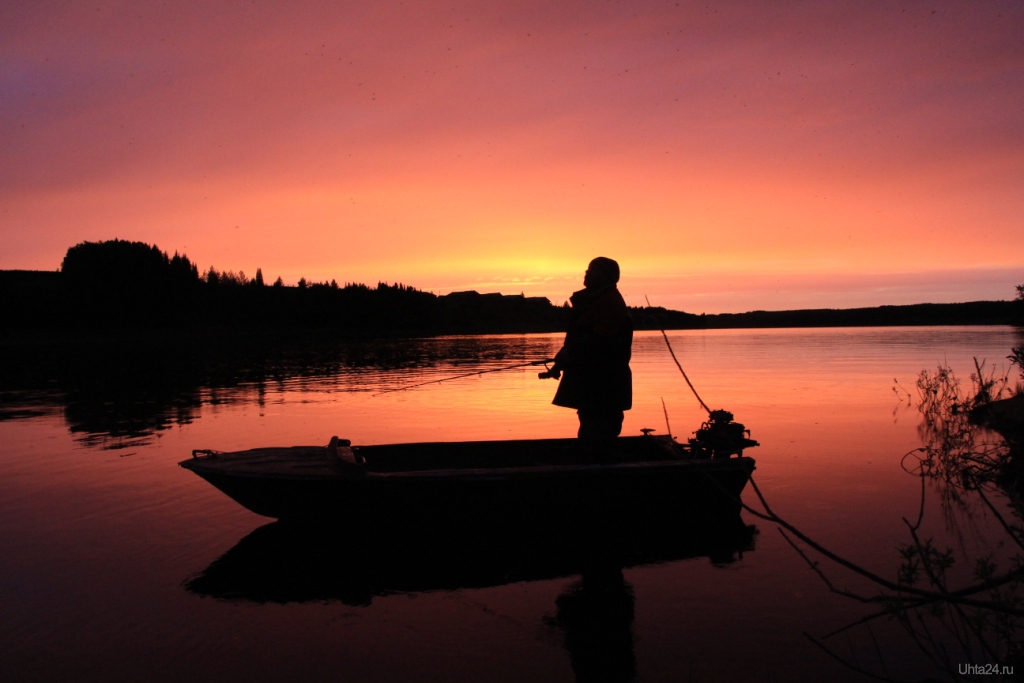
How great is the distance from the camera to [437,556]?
7832mm

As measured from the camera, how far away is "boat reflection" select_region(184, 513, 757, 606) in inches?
271

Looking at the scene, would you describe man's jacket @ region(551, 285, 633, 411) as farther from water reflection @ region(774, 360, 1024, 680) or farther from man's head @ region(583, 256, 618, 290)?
water reflection @ region(774, 360, 1024, 680)

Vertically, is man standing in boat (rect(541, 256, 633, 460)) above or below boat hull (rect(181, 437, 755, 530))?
above

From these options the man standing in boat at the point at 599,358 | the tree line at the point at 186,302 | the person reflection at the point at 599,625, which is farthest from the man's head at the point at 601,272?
the tree line at the point at 186,302

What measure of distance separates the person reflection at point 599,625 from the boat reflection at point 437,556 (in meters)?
0.04

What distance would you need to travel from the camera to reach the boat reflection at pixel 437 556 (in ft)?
22.6

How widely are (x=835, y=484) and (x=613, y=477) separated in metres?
4.55

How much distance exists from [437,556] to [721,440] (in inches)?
139

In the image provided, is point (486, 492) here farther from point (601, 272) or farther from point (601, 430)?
point (601, 272)

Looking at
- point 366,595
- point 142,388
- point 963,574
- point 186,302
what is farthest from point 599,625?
point 186,302

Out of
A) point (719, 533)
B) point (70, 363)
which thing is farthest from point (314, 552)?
point (70, 363)

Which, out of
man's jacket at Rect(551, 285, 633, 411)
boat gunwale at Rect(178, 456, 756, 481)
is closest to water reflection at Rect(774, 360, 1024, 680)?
boat gunwale at Rect(178, 456, 756, 481)

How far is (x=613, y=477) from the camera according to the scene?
827 cm

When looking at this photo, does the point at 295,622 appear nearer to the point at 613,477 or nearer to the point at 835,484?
the point at 613,477
